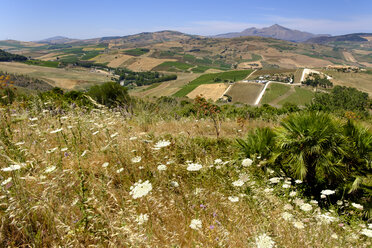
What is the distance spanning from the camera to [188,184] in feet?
10.0

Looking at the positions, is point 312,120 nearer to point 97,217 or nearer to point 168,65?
point 97,217

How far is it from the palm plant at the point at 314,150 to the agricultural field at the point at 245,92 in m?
83.9

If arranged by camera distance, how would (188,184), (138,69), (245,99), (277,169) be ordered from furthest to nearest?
(138,69)
(245,99)
(277,169)
(188,184)

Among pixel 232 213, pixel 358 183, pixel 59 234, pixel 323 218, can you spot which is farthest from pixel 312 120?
pixel 59 234

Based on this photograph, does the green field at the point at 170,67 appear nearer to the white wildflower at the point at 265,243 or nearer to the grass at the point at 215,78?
the grass at the point at 215,78

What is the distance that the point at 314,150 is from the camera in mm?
3656

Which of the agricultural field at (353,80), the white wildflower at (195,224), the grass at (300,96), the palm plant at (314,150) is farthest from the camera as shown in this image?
the agricultural field at (353,80)

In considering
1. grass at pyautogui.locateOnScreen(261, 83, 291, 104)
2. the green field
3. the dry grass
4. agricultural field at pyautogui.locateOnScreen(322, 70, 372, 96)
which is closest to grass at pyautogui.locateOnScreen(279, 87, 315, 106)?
grass at pyautogui.locateOnScreen(261, 83, 291, 104)

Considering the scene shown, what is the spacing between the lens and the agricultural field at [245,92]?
8946 centimetres

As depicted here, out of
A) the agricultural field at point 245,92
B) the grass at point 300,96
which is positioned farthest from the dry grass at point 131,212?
the grass at point 300,96

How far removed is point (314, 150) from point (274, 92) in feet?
327

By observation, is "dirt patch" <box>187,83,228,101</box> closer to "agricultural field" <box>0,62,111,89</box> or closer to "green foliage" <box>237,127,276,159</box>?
"agricultural field" <box>0,62,111,89</box>

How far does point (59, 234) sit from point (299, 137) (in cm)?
371

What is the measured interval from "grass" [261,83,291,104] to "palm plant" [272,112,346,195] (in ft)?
279
